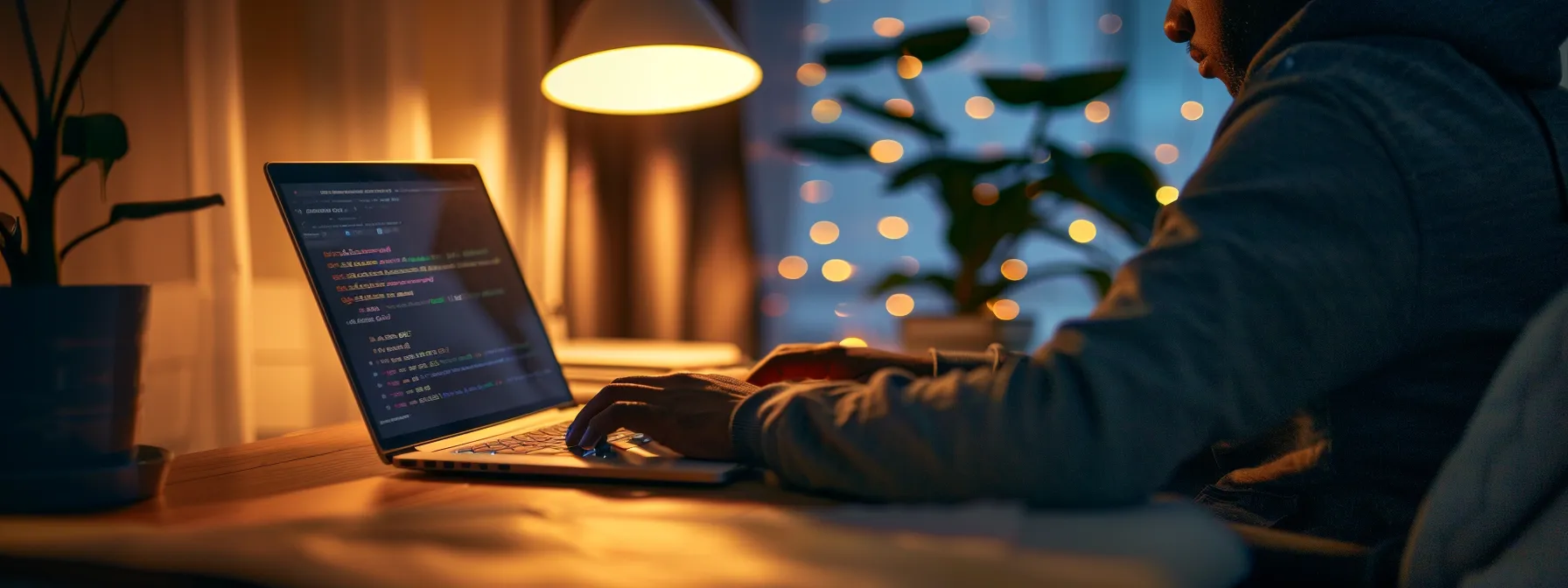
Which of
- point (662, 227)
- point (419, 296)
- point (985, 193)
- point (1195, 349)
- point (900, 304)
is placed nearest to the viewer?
point (1195, 349)

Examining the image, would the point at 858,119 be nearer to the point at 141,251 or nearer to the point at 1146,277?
the point at 141,251

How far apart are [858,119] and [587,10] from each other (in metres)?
1.60

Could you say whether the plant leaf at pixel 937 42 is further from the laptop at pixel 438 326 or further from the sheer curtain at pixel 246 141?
the laptop at pixel 438 326

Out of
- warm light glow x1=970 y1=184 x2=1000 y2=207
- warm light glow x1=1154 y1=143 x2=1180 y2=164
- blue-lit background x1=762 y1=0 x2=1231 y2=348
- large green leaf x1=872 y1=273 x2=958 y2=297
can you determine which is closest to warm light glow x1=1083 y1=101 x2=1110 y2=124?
blue-lit background x1=762 y1=0 x2=1231 y2=348

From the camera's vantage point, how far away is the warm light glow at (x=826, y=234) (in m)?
2.97

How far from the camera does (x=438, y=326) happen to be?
0.97 m

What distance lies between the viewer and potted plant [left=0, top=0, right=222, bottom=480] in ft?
2.12

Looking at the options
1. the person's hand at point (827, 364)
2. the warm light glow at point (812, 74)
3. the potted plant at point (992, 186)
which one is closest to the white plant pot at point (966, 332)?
the potted plant at point (992, 186)

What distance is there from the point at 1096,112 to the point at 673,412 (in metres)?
2.40

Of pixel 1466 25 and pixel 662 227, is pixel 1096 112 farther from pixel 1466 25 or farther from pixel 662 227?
pixel 1466 25

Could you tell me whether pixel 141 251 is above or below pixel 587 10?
below

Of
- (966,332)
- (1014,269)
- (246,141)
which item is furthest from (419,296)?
(1014,269)

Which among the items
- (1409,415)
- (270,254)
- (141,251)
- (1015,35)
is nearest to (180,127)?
(141,251)

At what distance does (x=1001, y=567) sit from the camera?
496 mm
